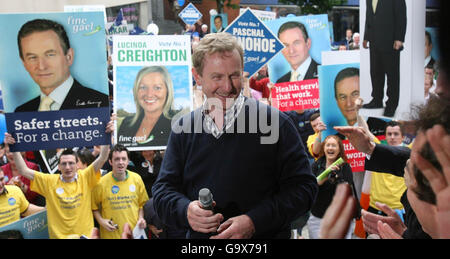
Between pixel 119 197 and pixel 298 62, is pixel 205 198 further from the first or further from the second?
pixel 298 62

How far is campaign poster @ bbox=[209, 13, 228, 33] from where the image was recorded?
2562 mm

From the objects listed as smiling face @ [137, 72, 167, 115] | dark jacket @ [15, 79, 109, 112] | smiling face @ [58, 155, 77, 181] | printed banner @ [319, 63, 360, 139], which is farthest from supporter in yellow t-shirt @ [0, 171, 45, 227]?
printed banner @ [319, 63, 360, 139]

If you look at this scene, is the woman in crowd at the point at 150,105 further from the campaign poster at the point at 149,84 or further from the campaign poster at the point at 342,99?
the campaign poster at the point at 342,99

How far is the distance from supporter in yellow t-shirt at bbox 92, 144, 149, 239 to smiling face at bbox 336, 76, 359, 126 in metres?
1.07

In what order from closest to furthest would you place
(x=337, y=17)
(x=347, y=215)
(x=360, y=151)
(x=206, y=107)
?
(x=206, y=107)
(x=360, y=151)
(x=347, y=215)
(x=337, y=17)

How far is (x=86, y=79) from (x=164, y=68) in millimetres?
375

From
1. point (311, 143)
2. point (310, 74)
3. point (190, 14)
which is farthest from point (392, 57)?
point (190, 14)

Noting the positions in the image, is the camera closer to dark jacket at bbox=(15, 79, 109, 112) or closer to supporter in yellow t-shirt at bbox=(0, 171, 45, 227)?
dark jacket at bbox=(15, 79, 109, 112)

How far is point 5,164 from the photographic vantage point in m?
2.44

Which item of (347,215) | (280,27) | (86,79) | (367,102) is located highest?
(280,27)

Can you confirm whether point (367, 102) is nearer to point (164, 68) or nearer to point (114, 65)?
point (164, 68)

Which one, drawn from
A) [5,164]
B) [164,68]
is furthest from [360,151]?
[5,164]

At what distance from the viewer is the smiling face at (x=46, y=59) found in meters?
2.32

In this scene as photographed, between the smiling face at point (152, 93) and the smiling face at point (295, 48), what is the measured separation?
2.23 ft
